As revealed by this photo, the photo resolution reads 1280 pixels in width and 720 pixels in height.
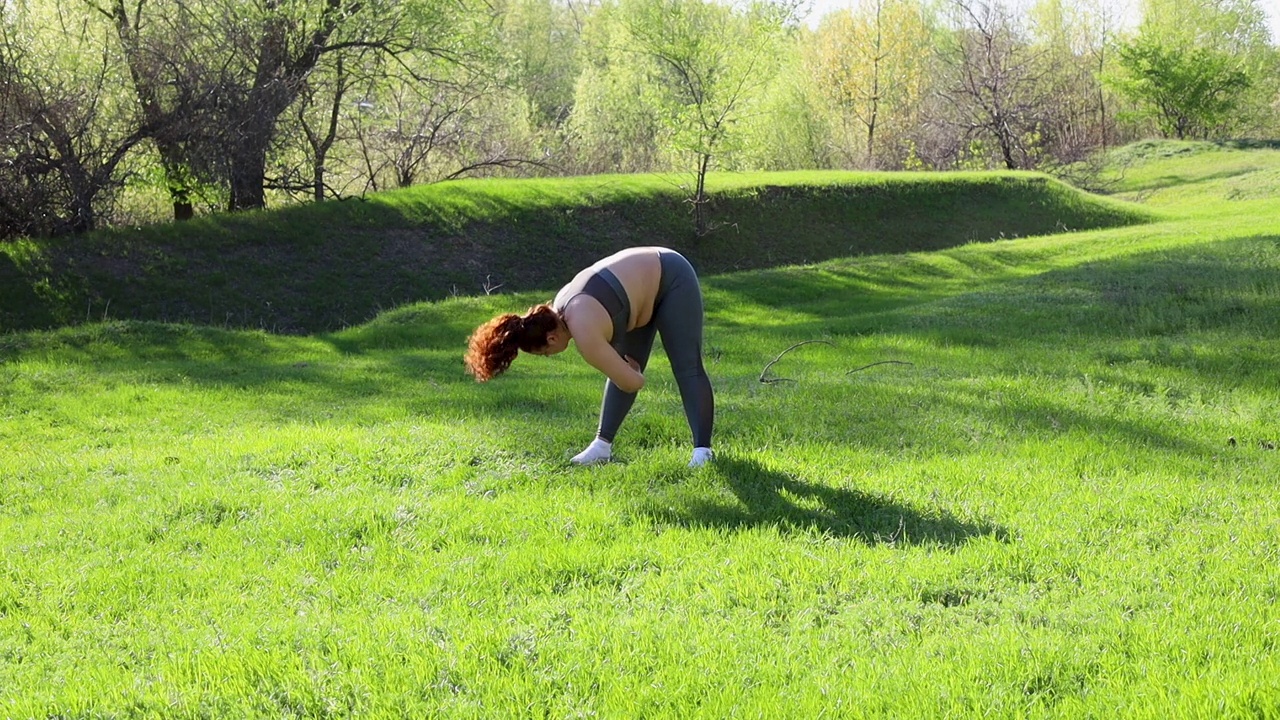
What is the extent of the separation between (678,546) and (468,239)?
61.6ft

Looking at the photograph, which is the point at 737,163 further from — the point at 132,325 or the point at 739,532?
the point at 739,532

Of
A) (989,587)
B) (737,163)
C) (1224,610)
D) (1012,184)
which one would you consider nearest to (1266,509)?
(1224,610)

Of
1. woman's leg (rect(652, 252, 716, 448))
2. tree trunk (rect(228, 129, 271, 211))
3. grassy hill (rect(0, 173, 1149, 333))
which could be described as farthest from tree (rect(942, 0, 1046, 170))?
woman's leg (rect(652, 252, 716, 448))

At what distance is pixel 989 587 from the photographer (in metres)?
4.29

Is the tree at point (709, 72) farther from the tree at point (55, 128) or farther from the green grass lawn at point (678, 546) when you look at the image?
the green grass lawn at point (678, 546)

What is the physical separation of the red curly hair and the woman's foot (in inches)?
46.4

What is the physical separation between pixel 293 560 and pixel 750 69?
72.7ft

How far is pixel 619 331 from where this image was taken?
6074 millimetres

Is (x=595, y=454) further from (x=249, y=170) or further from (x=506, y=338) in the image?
(x=249, y=170)

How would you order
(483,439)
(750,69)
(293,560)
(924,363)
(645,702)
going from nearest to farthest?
(645,702), (293,560), (483,439), (924,363), (750,69)

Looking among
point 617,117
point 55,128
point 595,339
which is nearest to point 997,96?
point 617,117

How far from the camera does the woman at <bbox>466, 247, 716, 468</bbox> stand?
5645mm

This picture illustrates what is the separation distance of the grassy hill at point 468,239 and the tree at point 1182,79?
82.3 feet

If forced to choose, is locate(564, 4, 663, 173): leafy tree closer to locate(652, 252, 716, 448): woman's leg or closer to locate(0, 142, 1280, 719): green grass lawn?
locate(0, 142, 1280, 719): green grass lawn
